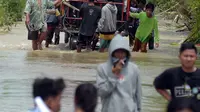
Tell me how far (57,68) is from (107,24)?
14.2ft

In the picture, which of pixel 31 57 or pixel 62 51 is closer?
pixel 31 57

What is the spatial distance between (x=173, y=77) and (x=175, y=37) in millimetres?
22348

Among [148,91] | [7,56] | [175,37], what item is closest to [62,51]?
[7,56]

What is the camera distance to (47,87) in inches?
206

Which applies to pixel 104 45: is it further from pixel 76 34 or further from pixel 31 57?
pixel 31 57

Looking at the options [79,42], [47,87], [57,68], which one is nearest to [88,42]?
[79,42]

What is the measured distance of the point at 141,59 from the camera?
1894cm

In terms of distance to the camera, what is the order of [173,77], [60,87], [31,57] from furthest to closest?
[31,57] < [173,77] < [60,87]

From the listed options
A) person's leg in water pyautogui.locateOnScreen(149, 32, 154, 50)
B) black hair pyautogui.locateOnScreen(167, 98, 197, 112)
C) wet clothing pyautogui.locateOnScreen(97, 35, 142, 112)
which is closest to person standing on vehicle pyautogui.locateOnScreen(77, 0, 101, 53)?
person's leg in water pyautogui.locateOnScreen(149, 32, 154, 50)

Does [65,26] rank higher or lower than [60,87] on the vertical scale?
lower

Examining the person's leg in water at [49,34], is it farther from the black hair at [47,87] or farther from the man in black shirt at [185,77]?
the black hair at [47,87]

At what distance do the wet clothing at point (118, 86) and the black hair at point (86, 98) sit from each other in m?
1.59

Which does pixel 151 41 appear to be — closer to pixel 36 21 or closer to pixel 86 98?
pixel 36 21

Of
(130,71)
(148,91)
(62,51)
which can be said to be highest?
(130,71)
